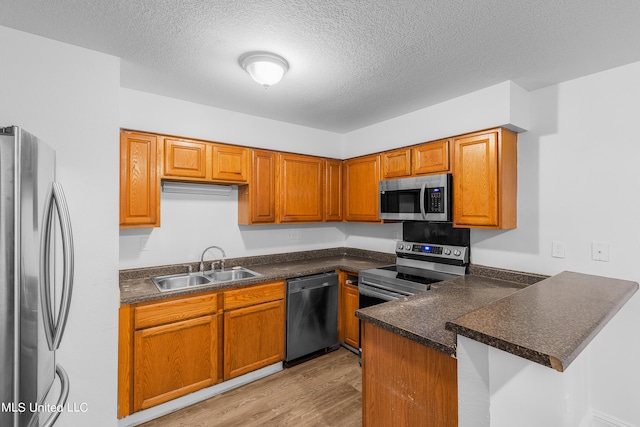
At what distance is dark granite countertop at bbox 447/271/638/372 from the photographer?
0.88m

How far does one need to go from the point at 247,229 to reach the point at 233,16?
211 centimetres

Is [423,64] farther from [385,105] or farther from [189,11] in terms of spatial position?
[189,11]

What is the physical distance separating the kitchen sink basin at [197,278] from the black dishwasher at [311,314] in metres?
0.45

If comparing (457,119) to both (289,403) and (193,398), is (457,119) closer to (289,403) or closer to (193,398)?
(289,403)

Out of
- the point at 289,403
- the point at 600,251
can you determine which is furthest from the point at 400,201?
the point at 289,403

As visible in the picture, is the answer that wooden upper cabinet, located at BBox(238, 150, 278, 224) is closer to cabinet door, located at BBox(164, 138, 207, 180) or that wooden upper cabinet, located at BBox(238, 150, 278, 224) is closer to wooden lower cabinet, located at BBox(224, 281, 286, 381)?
cabinet door, located at BBox(164, 138, 207, 180)

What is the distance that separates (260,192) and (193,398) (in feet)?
6.01

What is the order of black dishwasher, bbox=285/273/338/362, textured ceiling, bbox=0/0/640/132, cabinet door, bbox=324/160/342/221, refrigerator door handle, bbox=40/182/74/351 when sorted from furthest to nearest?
1. cabinet door, bbox=324/160/342/221
2. black dishwasher, bbox=285/273/338/362
3. textured ceiling, bbox=0/0/640/132
4. refrigerator door handle, bbox=40/182/74/351

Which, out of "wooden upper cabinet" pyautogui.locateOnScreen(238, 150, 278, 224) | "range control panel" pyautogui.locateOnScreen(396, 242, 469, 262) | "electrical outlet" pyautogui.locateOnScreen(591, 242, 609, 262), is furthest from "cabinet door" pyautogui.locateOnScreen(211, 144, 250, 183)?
"electrical outlet" pyautogui.locateOnScreen(591, 242, 609, 262)

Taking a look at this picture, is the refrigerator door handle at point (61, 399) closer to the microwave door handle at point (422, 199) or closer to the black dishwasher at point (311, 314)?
the black dishwasher at point (311, 314)

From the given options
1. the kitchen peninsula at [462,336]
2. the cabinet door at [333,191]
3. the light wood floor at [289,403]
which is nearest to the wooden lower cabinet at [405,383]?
the kitchen peninsula at [462,336]

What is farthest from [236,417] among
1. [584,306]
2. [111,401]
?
[584,306]

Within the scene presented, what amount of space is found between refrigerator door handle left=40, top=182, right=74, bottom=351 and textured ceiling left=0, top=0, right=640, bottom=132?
0.97m

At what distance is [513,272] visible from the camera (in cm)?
241
